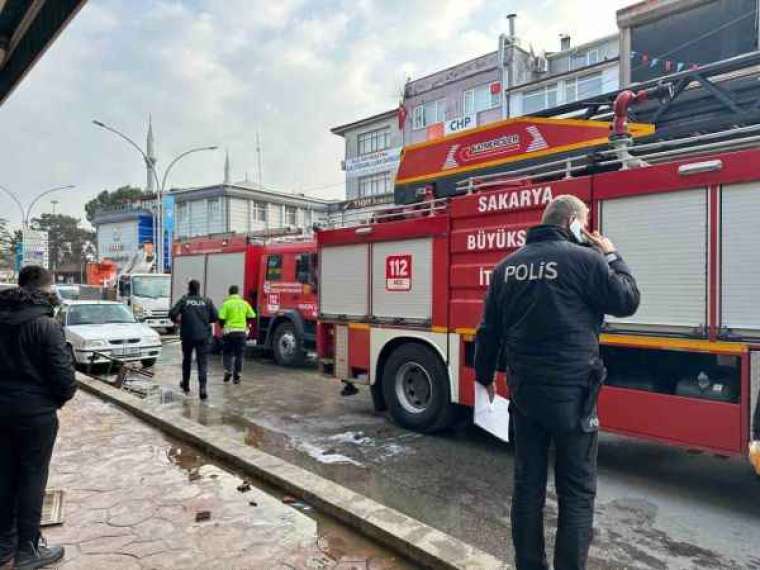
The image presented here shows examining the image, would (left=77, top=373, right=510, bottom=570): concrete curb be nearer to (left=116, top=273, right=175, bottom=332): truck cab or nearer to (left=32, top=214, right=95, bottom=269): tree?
(left=116, top=273, right=175, bottom=332): truck cab

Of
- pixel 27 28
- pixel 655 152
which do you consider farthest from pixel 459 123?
pixel 655 152

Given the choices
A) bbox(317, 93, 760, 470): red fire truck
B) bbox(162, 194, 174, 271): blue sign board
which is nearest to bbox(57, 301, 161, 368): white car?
bbox(317, 93, 760, 470): red fire truck

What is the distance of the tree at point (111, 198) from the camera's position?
5711 centimetres

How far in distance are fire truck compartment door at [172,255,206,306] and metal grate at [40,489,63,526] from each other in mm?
10249

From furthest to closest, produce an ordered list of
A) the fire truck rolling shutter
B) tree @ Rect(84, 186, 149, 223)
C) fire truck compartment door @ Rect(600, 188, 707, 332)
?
tree @ Rect(84, 186, 149, 223) < fire truck compartment door @ Rect(600, 188, 707, 332) < the fire truck rolling shutter

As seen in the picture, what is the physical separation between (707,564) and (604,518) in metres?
0.77

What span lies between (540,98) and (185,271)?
17.9 metres

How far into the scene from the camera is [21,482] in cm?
316

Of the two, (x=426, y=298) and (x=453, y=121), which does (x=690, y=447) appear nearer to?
(x=426, y=298)

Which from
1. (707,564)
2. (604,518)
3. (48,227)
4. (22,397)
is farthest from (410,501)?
(48,227)

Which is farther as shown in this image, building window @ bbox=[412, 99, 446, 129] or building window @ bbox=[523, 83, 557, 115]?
building window @ bbox=[412, 99, 446, 129]

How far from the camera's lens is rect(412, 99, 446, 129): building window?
29797mm

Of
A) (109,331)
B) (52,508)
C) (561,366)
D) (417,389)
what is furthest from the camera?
(109,331)

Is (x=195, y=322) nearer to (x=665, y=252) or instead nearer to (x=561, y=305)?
(x=665, y=252)
